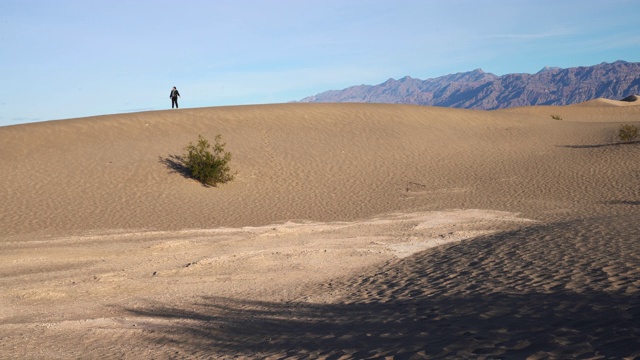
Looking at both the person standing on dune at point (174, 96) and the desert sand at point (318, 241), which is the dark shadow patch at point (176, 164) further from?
the person standing on dune at point (174, 96)

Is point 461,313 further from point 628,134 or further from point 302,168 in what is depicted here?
point 628,134

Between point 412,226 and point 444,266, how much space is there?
5.41 meters

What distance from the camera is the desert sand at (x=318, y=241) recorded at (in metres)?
7.66

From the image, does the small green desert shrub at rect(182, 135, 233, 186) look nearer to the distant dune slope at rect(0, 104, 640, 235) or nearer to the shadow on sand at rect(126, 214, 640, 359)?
the distant dune slope at rect(0, 104, 640, 235)

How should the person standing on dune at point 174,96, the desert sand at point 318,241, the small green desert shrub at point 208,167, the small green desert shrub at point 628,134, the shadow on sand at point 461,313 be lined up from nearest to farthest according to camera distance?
1. the shadow on sand at point 461,313
2. the desert sand at point 318,241
3. the small green desert shrub at point 208,167
4. the small green desert shrub at point 628,134
5. the person standing on dune at point 174,96

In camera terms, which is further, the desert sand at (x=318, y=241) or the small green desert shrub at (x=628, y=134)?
the small green desert shrub at (x=628, y=134)

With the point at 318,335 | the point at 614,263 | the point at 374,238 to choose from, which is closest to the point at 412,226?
the point at 374,238

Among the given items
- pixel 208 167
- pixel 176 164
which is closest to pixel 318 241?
pixel 208 167

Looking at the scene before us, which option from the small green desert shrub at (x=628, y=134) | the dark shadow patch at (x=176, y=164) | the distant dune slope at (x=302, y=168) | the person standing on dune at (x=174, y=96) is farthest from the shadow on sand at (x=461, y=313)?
the person standing on dune at (x=174, y=96)

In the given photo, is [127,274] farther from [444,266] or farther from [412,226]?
[412,226]

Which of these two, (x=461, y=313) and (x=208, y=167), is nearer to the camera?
(x=461, y=313)

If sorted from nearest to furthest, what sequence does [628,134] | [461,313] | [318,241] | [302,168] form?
1. [461,313]
2. [318,241]
3. [302,168]
4. [628,134]

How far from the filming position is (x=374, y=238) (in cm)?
1553

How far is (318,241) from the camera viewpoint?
1532cm
